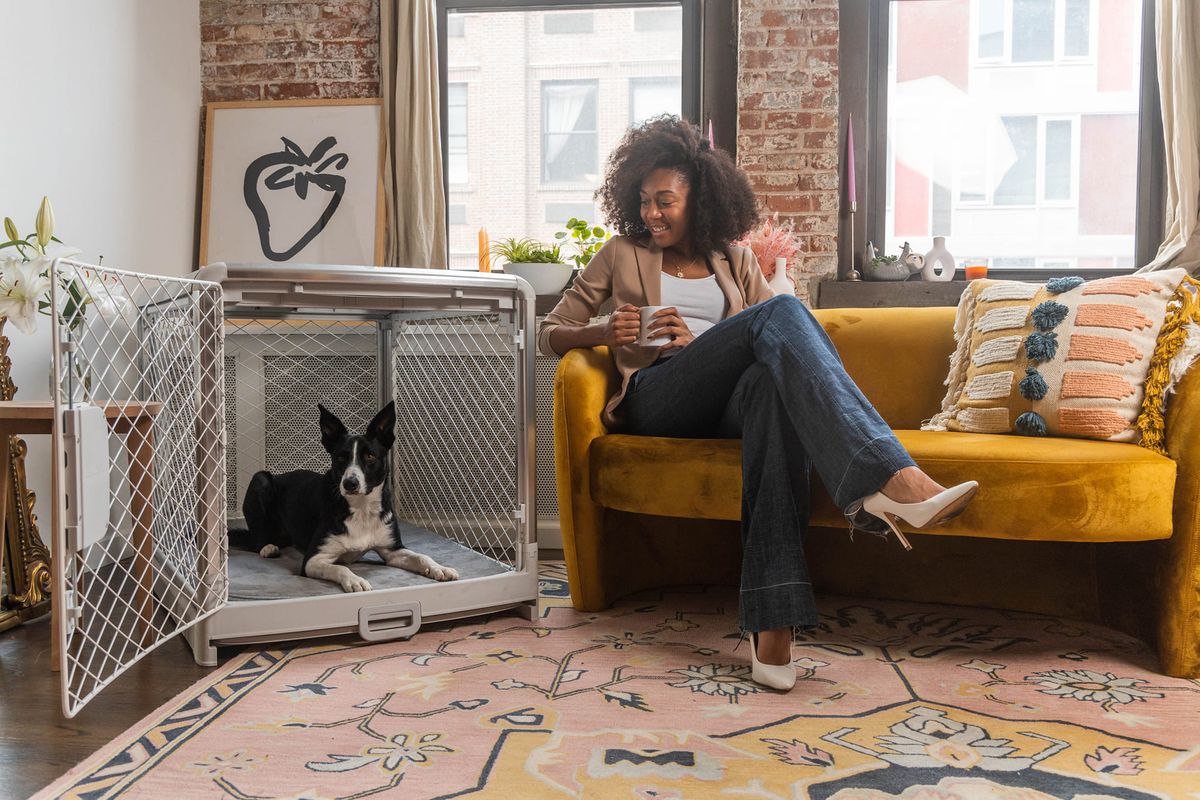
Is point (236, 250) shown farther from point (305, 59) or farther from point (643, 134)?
point (643, 134)

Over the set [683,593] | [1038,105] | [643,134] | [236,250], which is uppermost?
[1038,105]

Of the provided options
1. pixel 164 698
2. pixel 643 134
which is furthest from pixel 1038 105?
pixel 164 698

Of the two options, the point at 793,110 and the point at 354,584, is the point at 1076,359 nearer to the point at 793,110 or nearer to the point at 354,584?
the point at 793,110

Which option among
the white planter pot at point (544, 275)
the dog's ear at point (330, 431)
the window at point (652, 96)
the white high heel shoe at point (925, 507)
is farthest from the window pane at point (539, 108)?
the white high heel shoe at point (925, 507)

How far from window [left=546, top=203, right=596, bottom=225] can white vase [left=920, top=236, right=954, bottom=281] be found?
3.87ft

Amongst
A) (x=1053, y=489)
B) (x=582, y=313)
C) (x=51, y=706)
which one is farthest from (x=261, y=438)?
(x=1053, y=489)

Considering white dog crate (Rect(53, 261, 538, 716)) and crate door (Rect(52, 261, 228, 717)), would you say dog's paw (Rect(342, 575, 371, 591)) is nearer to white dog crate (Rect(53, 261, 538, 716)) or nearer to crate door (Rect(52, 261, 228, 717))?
white dog crate (Rect(53, 261, 538, 716))

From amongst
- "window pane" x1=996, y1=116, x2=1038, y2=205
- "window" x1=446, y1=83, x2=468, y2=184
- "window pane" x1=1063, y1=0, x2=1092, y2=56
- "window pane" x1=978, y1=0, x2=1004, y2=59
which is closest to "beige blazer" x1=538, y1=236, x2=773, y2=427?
"window" x1=446, y1=83, x2=468, y2=184

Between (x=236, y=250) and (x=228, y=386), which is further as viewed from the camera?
(x=236, y=250)

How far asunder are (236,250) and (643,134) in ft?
5.21

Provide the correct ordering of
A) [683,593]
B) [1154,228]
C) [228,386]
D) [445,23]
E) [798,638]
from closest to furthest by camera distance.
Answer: [798,638] → [683,593] → [228,386] → [1154,228] → [445,23]

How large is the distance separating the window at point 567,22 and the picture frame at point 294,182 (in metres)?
0.67

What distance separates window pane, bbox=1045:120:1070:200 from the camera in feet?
10.0

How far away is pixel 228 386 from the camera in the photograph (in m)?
2.69
